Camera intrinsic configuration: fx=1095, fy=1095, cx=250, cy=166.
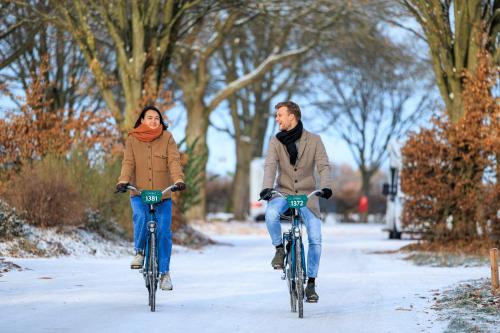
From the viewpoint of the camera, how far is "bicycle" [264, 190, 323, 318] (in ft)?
30.9

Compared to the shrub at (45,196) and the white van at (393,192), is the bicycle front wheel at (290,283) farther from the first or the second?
the white van at (393,192)

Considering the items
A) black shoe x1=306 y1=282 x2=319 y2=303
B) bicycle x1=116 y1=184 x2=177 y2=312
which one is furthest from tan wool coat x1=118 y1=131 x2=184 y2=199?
black shoe x1=306 y1=282 x2=319 y2=303

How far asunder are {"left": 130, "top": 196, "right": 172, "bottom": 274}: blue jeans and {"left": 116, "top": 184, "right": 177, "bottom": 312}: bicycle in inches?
4.5

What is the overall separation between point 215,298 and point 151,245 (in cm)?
141

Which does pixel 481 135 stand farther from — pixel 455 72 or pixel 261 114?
pixel 261 114

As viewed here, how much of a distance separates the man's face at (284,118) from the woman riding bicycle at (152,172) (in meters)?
1.07

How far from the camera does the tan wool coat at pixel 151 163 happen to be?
34.0 feet

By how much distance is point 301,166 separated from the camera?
32.5 ft

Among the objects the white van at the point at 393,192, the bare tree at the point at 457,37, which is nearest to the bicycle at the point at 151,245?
the bare tree at the point at 457,37

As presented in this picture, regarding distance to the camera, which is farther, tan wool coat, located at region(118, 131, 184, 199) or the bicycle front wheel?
tan wool coat, located at region(118, 131, 184, 199)

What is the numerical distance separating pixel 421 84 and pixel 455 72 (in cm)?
3325

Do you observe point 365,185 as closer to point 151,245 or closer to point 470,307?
point 470,307

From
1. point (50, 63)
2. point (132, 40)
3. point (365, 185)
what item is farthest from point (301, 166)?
point (365, 185)

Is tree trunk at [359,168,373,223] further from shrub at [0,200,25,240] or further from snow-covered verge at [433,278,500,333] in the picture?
snow-covered verge at [433,278,500,333]
